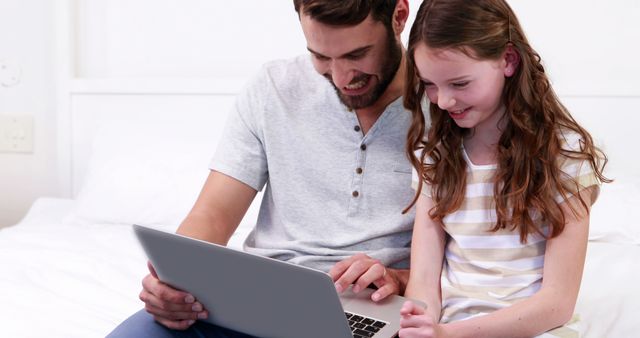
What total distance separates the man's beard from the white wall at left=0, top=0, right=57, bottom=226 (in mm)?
1457

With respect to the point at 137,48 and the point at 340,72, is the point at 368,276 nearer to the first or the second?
the point at 340,72

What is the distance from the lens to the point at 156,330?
100 cm

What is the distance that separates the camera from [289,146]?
1308 mm

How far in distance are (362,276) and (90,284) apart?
2.17 feet

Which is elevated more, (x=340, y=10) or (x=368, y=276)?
(x=340, y=10)

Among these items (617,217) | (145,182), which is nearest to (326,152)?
(617,217)

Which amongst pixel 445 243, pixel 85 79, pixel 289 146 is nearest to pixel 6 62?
pixel 85 79

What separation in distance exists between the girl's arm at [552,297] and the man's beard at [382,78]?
15.0 inches

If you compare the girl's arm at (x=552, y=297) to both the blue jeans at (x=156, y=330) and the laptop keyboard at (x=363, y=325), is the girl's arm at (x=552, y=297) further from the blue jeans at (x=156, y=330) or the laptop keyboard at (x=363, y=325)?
the blue jeans at (x=156, y=330)

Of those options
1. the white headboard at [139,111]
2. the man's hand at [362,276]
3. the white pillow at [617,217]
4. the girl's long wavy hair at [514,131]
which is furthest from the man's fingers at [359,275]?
the white headboard at [139,111]

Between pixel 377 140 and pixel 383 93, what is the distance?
9 centimetres

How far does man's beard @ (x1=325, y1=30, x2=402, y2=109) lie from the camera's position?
1.23 meters

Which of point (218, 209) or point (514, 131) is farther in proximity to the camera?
A: point (218, 209)

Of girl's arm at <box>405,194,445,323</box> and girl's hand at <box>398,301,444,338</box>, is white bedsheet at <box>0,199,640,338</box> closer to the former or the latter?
girl's arm at <box>405,194,445,323</box>
